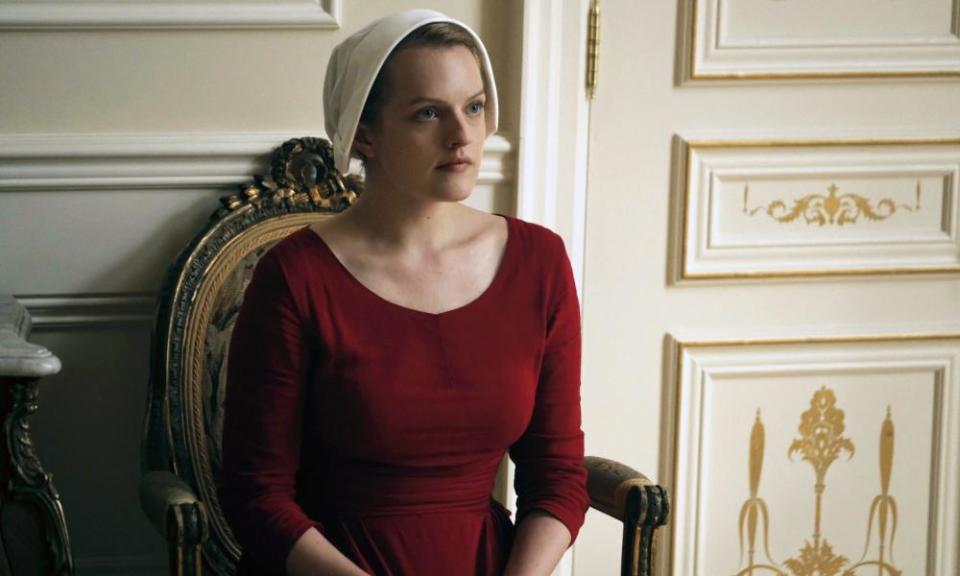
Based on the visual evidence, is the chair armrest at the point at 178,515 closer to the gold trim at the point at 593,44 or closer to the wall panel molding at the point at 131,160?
the wall panel molding at the point at 131,160

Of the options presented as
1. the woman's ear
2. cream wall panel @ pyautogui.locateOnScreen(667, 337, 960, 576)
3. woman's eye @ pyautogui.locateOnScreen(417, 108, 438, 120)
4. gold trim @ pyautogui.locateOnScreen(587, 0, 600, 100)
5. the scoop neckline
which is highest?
gold trim @ pyautogui.locateOnScreen(587, 0, 600, 100)

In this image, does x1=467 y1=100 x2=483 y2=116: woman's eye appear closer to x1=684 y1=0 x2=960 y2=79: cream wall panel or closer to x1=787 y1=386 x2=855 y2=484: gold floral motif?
x1=684 y1=0 x2=960 y2=79: cream wall panel

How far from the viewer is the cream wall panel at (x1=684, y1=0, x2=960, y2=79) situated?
251 centimetres

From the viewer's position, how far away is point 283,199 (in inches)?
90.0

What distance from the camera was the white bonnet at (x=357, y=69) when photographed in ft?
5.61

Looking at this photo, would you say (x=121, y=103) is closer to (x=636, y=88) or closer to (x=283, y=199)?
(x=283, y=199)

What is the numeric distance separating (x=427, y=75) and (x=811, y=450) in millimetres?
1339

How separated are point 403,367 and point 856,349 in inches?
48.5

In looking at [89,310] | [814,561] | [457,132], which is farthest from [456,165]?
[814,561]

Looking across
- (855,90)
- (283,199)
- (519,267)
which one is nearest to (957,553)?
(855,90)

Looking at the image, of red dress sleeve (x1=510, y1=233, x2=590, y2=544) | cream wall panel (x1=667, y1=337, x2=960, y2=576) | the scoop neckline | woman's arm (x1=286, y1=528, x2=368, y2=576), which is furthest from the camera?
cream wall panel (x1=667, y1=337, x2=960, y2=576)

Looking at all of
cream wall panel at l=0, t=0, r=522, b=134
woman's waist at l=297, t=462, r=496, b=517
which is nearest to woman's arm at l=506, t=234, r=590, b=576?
woman's waist at l=297, t=462, r=496, b=517

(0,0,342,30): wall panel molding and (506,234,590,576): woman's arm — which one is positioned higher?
(0,0,342,30): wall panel molding

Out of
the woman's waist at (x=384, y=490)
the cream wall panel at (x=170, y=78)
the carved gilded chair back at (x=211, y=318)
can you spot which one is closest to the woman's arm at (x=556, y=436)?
the woman's waist at (x=384, y=490)
